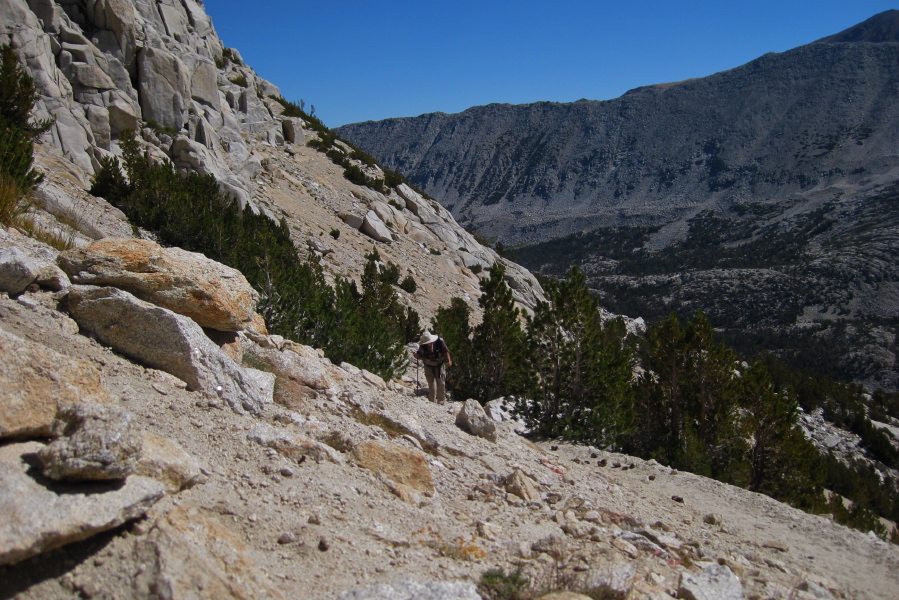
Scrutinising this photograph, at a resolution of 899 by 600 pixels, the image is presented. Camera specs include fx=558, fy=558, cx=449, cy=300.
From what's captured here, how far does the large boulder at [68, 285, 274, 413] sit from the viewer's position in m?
4.87

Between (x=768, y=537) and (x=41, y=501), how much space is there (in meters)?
6.97

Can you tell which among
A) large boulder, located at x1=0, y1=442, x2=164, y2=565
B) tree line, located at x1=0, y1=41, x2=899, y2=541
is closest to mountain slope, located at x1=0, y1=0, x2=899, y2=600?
large boulder, located at x1=0, y1=442, x2=164, y2=565

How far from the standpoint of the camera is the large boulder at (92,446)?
2.77m

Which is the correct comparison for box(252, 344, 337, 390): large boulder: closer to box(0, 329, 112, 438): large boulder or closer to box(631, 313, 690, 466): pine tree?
box(0, 329, 112, 438): large boulder

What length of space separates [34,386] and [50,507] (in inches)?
36.9

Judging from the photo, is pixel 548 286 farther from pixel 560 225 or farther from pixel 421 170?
pixel 421 170

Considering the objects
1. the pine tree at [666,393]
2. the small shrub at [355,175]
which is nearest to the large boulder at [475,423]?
the pine tree at [666,393]

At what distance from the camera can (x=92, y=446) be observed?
9.27 feet

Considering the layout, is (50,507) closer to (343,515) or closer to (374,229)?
(343,515)

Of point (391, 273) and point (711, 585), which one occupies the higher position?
point (391, 273)

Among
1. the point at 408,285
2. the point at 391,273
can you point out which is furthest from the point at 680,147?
the point at 391,273

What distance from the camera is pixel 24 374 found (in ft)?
10.6

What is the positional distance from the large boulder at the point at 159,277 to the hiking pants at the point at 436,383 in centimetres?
409

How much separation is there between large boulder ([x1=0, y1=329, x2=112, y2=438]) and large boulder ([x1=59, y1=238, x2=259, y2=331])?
1.92 metres
